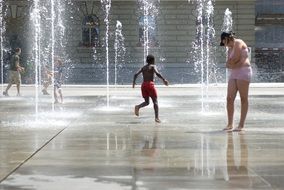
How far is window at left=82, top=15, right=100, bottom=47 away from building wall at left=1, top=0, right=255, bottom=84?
28cm

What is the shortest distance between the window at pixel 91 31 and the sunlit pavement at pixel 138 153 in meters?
28.4

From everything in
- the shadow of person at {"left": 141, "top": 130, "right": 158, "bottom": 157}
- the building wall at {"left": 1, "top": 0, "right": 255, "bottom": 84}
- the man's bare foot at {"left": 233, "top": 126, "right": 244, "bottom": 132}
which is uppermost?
the building wall at {"left": 1, "top": 0, "right": 255, "bottom": 84}

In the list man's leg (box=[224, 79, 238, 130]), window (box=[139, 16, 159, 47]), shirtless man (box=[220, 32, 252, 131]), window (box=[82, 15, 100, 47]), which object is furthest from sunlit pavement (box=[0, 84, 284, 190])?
window (box=[139, 16, 159, 47])

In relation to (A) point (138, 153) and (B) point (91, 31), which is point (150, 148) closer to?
(A) point (138, 153)

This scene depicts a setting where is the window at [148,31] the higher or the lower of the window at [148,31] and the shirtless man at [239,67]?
the higher

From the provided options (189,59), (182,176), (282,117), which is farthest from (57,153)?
(189,59)

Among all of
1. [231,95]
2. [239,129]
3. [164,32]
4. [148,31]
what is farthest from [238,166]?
[148,31]

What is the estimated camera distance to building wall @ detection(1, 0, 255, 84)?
41.7 m

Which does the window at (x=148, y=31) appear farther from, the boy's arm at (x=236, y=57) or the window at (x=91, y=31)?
the boy's arm at (x=236, y=57)

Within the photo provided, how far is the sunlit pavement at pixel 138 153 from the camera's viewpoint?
6234 millimetres

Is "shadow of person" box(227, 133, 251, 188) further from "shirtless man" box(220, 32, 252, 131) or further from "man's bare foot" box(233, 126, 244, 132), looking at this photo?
"shirtless man" box(220, 32, 252, 131)

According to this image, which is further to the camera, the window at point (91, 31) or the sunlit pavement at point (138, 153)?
the window at point (91, 31)

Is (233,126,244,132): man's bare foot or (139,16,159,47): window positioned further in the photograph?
(139,16,159,47): window

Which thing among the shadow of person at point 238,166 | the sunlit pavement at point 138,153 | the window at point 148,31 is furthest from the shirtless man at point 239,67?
the window at point 148,31
